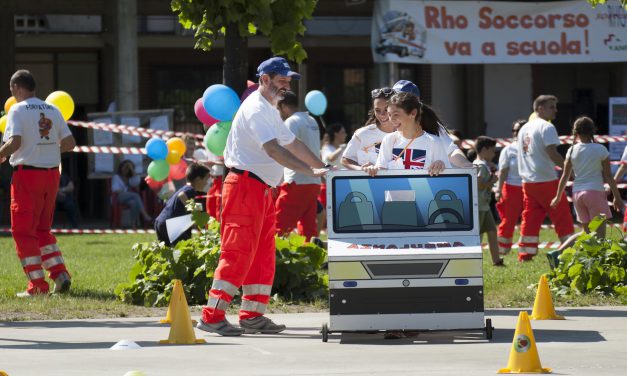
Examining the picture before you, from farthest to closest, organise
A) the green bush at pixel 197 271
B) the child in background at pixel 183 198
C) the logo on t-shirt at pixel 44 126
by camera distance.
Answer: the child in background at pixel 183 198 < the logo on t-shirt at pixel 44 126 < the green bush at pixel 197 271

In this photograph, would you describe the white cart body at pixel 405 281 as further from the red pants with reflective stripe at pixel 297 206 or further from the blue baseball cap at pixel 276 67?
the red pants with reflective stripe at pixel 297 206

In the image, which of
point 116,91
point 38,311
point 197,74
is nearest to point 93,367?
point 38,311

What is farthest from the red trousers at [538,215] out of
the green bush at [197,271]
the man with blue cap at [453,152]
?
the man with blue cap at [453,152]

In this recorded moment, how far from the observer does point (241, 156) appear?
9.91 meters

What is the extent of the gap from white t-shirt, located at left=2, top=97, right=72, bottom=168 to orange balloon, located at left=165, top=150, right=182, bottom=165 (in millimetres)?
6379

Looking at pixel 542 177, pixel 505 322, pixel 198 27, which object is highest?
pixel 198 27

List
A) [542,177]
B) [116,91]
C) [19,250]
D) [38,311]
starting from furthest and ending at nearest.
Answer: [116,91], [542,177], [19,250], [38,311]

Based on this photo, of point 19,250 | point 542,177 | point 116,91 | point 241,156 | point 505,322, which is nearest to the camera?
point 241,156

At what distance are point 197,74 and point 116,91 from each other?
411cm

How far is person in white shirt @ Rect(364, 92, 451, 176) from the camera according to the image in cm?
979

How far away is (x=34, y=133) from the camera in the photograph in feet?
41.7

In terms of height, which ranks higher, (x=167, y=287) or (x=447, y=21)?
(x=447, y=21)

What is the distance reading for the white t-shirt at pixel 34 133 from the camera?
12672 mm

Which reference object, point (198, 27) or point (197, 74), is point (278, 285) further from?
point (197, 74)
